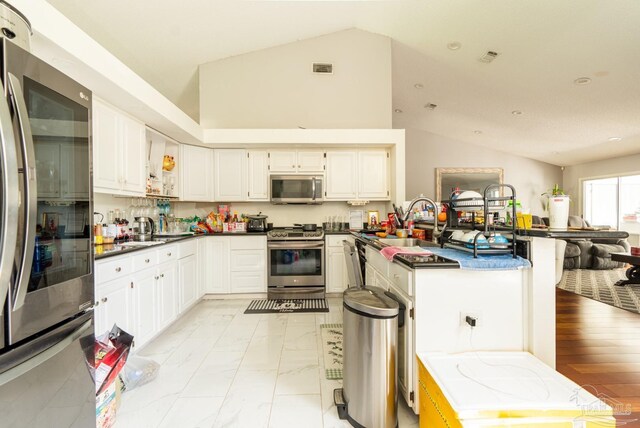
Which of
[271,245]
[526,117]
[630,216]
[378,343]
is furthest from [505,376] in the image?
[630,216]

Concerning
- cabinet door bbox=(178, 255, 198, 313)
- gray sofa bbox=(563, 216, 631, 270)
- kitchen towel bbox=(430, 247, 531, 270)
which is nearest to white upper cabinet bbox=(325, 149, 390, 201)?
cabinet door bbox=(178, 255, 198, 313)

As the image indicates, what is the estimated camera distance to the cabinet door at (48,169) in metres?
0.88

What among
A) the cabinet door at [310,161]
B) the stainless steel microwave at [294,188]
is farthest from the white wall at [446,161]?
the stainless steel microwave at [294,188]

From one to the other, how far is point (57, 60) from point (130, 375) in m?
2.13

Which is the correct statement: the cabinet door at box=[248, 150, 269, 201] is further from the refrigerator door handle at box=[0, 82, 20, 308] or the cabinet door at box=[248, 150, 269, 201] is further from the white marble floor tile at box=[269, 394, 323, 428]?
the refrigerator door handle at box=[0, 82, 20, 308]

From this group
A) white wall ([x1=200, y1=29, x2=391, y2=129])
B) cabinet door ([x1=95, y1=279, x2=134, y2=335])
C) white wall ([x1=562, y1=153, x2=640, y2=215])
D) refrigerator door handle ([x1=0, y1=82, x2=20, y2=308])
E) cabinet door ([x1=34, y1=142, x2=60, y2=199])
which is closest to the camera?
refrigerator door handle ([x1=0, y1=82, x2=20, y2=308])

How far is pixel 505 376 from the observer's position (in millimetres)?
1229

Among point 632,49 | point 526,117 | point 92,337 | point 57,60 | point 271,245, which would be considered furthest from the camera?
point 526,117

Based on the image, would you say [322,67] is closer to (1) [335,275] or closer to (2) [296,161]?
(2) [296,161]

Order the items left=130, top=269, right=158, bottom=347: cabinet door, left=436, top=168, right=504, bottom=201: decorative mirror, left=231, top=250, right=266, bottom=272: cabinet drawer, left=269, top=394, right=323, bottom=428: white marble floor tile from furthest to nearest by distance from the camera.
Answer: left=436, top=168, right=504, bottom=201: decorative mirror, left=231, top=250, right=266, bottom=272: cabinet drawer, left=130, top=269, right=158, bottom=347: cabinet door, left=269, top=394, right=323, bottom=428: white marble floor tile

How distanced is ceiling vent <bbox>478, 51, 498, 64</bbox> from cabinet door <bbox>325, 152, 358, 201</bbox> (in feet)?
6.81

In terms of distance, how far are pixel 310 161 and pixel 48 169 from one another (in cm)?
326

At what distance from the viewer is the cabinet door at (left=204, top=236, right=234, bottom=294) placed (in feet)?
12.0

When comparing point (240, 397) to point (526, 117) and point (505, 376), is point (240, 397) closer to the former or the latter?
point (505, 376)
